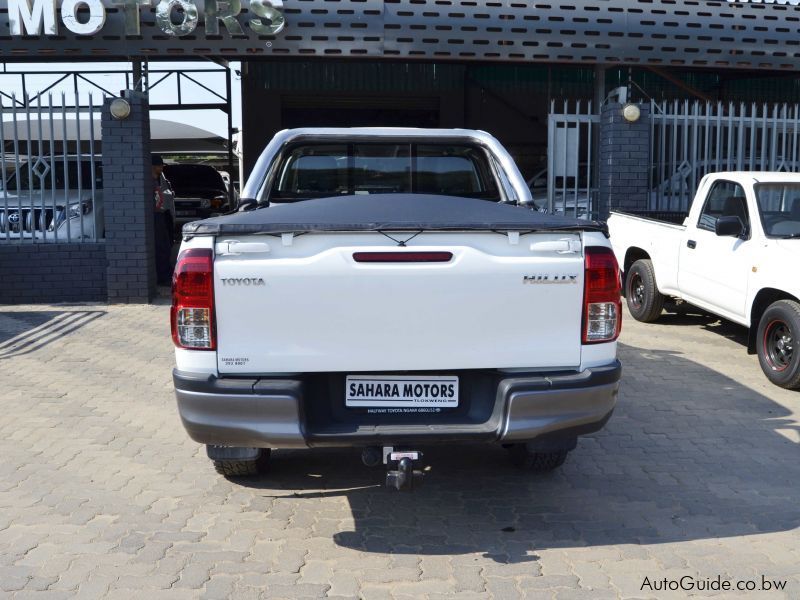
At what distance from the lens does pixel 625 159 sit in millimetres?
12203

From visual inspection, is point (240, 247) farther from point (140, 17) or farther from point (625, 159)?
point (625, 159)

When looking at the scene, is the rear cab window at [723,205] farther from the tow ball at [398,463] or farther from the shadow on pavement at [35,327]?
the shadow on pavement at [35,327]

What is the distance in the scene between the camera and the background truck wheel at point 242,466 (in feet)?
16.4

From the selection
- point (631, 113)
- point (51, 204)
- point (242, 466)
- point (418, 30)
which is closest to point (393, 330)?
point (242, 466)

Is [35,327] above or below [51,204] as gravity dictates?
below

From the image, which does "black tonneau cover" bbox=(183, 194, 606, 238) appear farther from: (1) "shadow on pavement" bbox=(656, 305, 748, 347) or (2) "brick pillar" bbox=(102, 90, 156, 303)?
(2) "brick pillar" bbox=(102, 90, 156, 303)

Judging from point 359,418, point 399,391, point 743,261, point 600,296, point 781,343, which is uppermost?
point 600,296

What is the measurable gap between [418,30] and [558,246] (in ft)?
29.5

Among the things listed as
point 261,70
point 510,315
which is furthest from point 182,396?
point 261,70

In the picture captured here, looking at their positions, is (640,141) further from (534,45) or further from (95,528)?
(95,528)

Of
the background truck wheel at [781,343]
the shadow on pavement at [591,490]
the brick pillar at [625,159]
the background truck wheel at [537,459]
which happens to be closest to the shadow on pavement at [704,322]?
the background truck wheel at [781,343]

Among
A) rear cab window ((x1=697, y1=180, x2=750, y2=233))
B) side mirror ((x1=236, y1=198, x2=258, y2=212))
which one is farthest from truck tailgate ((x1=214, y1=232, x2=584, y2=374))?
rear cab window ((x1=697, y1=180, x2=750, y2=233))

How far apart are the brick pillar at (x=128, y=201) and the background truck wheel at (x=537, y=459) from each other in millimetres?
7106

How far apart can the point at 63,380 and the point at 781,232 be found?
6.13 meters
